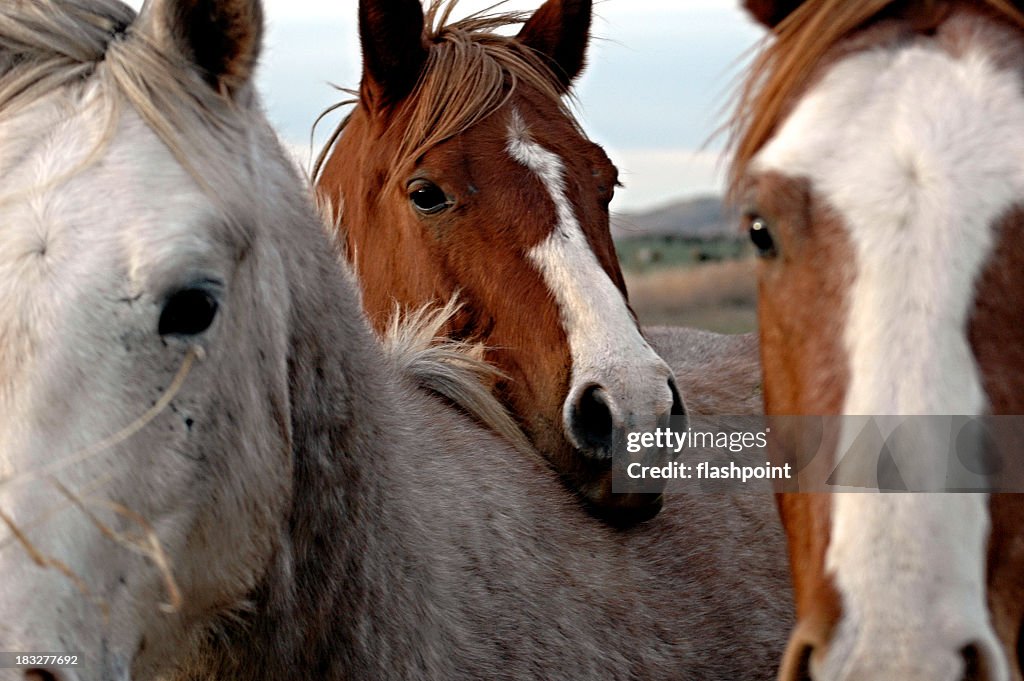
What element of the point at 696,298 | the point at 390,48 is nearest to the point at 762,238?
the point at 390,48

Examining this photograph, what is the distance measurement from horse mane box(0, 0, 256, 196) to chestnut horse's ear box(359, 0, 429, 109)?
1.58 meters

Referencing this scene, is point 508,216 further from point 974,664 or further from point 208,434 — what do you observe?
point 974,664

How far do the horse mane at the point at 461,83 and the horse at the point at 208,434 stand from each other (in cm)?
98

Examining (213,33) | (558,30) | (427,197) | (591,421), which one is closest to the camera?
(213,33)

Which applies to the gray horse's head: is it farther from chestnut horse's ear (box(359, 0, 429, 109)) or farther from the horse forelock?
chestnut horse's ear (box(359, 0, 429, 109))

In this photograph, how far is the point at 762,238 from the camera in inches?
91.2

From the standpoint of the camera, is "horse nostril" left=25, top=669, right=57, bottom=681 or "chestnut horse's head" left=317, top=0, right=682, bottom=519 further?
"chestnut horse's head" left=317, top=0, right=682, bottom=519

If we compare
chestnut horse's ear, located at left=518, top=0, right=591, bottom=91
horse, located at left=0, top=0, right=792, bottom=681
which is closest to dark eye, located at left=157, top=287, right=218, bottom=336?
horse, located at left=0, top=0, right=792, bottom=681

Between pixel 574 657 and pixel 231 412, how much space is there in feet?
4.29

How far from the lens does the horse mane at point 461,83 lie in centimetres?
389

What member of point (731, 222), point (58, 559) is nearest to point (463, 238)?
point (731, 222)

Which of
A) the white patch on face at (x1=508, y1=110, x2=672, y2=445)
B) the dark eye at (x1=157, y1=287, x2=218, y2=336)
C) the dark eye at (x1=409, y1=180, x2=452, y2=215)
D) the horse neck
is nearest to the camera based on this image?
the dark eye at (x1=157, y1=287, x2=218, y2=336)

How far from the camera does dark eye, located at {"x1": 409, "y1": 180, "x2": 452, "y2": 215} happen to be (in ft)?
12.6

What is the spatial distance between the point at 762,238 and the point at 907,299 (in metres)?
0.48
